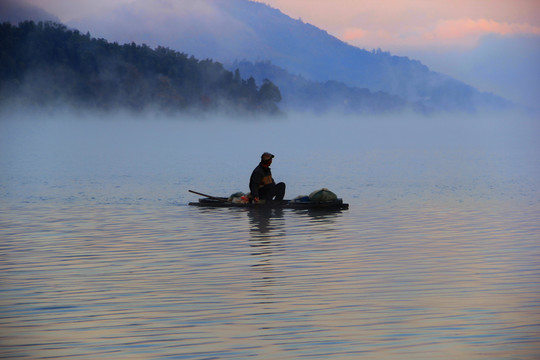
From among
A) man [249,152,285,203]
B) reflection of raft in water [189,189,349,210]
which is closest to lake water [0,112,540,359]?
reflection of raft in water [189,189,349,210]

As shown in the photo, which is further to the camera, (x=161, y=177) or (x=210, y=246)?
(x=161, y=177)

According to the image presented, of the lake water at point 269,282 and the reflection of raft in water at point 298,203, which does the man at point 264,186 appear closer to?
the reflection of raft in water at point 298,203

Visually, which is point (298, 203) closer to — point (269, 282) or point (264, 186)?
point (264, 186)

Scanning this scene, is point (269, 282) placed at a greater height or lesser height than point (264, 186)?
lesser

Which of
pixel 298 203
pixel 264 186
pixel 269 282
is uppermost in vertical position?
pixel 264 186

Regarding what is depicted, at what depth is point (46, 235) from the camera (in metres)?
21.9

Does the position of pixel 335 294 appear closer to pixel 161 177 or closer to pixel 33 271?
pixel 33 271

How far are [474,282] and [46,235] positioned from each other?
35.8 feet

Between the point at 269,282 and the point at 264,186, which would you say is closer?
the point at 269,282

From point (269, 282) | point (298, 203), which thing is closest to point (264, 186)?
point (298, 203)

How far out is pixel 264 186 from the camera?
86.7ft

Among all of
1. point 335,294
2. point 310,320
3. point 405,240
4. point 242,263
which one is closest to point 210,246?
point 242,263

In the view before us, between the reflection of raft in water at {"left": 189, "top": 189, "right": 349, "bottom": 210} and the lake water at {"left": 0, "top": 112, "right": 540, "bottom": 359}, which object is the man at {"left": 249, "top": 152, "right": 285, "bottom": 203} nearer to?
the reflection of raft in water at {"left": 189, "top": 189, "right": 349, "bottom": 210}

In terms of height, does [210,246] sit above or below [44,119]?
below
